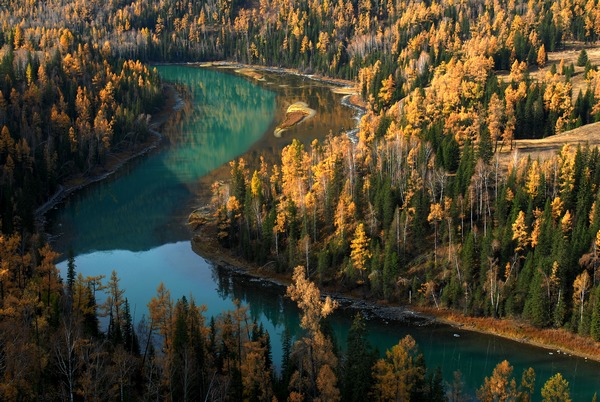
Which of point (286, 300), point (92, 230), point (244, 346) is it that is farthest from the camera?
point (92, 230)

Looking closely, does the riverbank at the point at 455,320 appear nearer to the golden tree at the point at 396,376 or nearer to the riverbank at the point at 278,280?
the riverbank at the point at 278,280

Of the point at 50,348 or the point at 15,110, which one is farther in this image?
the point at 15,110

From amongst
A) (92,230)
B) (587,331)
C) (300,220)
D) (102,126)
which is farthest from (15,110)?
(587,331)

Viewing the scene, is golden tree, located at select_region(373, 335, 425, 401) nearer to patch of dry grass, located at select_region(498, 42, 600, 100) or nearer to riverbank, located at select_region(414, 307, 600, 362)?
riverbank, located at select_region(414, 307, 600, 362)

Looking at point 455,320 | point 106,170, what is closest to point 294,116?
point 106,170

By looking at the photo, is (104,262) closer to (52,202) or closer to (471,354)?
(52,202)

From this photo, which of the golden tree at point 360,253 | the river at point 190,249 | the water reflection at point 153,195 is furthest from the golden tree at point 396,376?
the water reflection at point 153,195

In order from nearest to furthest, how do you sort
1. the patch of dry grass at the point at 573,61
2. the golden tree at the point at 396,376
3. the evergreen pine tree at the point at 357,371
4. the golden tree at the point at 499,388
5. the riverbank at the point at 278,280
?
the golden tree at the point at 499,388 → the golden tree at the point at 396,376 → the evergreen pine tree at the point at 357,371 → the riverbank at the point at 278,280 → the patch of dry grass at the point at 573,61
